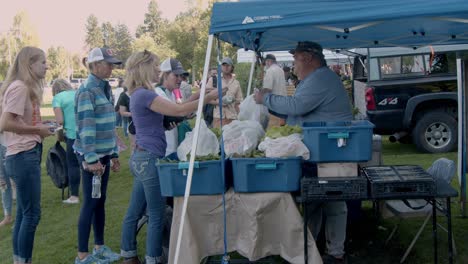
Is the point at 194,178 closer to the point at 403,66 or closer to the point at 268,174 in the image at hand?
the point at 268,174

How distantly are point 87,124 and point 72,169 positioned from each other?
3.23 m

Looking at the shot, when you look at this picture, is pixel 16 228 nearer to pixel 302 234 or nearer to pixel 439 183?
pixel 302 234

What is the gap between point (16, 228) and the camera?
4.59 metres

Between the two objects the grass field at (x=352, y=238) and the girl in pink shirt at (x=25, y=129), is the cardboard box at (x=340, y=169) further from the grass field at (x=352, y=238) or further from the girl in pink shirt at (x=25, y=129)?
the girl in pink shirt at (x=25, y=129)

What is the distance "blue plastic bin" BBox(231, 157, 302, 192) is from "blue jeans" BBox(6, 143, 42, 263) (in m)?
1.55

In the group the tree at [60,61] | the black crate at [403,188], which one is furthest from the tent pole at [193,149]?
the tree at [60,61]

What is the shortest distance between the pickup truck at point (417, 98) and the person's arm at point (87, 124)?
250 inches

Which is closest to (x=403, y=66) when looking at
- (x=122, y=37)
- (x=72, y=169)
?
(x=72, y=169)

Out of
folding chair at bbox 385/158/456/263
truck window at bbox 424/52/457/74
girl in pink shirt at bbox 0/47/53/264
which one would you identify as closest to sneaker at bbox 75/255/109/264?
girl in pink shirt at bbox 0/47/53/264

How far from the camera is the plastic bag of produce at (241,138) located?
437 centimetres

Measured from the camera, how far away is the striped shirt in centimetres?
447

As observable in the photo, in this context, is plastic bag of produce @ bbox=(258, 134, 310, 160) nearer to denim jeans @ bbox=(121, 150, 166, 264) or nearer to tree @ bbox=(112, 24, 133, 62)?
denim jeans @ bbox=(121, 150, 166, 264)

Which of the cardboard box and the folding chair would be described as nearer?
the cardboard box

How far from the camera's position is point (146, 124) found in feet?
14.4
